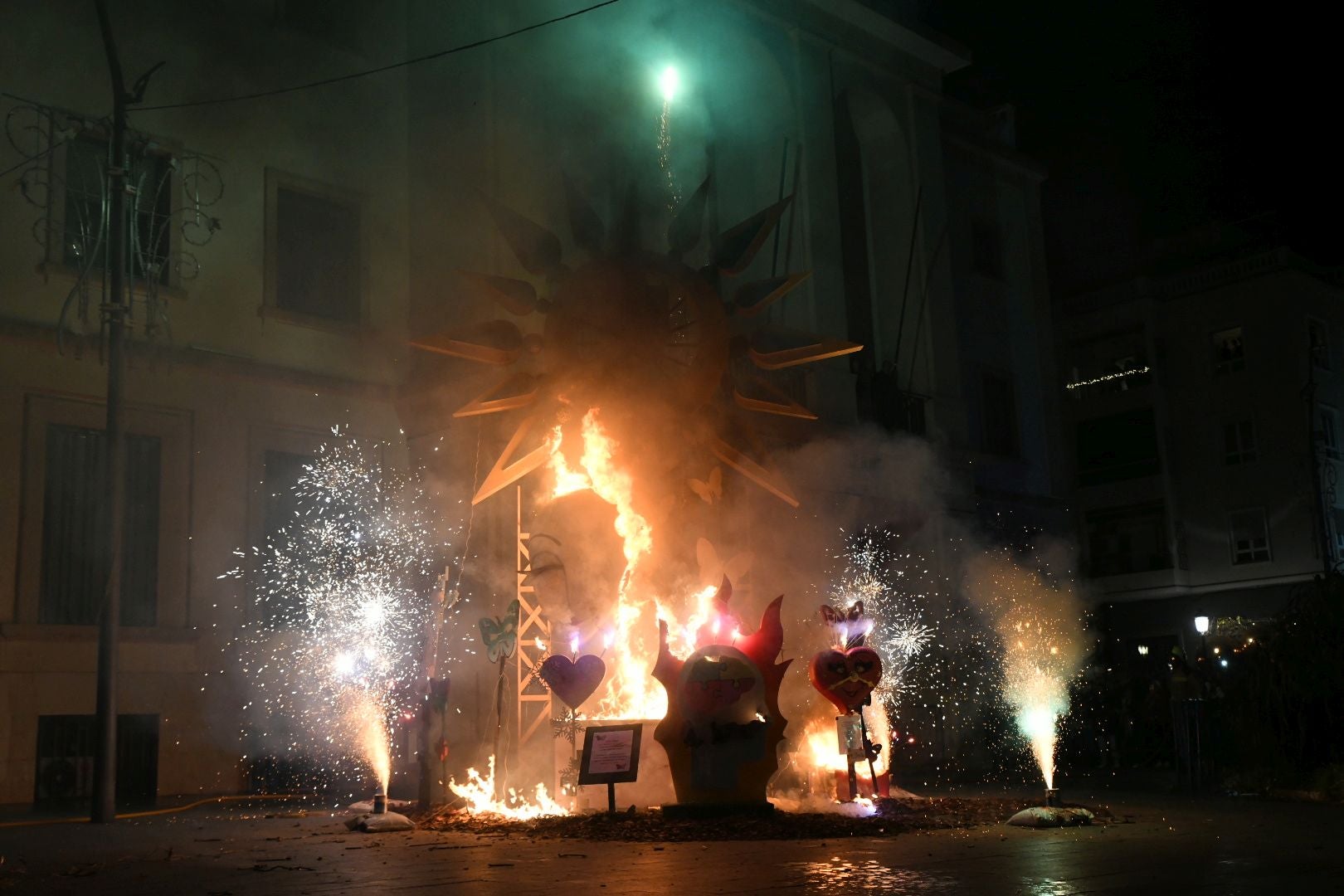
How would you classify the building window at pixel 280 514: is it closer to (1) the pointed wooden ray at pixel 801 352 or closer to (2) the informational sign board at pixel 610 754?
(2) the informational sign board at pixel 610 754

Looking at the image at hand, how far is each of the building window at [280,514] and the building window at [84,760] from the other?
2170mm

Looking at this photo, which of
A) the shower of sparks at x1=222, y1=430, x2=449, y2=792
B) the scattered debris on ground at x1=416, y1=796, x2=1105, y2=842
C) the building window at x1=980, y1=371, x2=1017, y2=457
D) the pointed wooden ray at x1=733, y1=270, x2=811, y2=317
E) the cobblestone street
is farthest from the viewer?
the building window at x1=980, y1=371, x2=1017, y2=457

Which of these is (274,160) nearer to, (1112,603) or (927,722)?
(927,722)

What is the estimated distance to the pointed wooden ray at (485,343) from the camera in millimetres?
13984

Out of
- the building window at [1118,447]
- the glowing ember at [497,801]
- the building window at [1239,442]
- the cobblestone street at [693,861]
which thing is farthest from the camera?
the building window at [1118,447]

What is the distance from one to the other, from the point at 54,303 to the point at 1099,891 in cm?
1556

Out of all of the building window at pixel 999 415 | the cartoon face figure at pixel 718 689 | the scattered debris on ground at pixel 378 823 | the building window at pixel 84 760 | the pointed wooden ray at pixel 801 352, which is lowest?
the scattered debris on ground at pixel 378 823

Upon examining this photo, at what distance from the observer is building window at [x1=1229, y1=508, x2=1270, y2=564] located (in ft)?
120

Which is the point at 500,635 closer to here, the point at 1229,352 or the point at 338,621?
the point at 338,621

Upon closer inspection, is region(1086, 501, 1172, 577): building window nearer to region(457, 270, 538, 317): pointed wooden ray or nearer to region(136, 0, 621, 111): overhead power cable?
region(136, 0, 621, 111): overhead power cable

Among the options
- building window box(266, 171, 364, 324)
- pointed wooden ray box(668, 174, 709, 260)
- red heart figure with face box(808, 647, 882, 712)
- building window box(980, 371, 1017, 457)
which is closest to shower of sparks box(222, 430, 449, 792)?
building window box(266, 171, 364, 324)

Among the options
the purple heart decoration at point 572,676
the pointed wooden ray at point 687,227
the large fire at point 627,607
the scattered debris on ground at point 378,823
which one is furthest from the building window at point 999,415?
the scattered debris on ground at point 378,823

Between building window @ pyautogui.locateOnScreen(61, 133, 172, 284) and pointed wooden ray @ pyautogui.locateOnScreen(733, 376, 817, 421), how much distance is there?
8.26 metres

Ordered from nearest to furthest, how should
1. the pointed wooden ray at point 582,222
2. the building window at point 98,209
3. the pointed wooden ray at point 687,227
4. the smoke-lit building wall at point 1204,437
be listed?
the pointed wooden ray at point 582,222 < the pointed wooden ray at point 687,227 < the building window at point 98,209 < the smoke-lit building wall at point 1204,437
